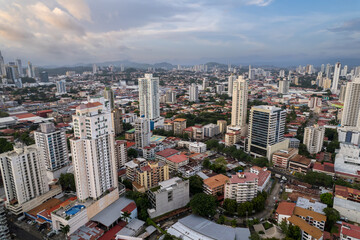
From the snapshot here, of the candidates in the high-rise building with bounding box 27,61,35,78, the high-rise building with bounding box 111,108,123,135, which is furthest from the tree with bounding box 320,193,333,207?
the high-rise building with bounding box 27,61,35,78

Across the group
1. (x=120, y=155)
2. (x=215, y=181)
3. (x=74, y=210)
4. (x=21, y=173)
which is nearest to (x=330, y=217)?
(x=215, y=181)

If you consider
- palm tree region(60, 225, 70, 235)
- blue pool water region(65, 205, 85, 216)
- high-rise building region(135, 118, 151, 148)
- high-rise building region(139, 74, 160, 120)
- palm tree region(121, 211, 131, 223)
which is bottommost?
palm tree region(121, 211, 131, 223)

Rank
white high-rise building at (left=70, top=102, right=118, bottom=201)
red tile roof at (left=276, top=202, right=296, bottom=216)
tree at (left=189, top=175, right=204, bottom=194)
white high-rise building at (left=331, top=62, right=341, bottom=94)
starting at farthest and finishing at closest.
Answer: white high-rise building at (left=331, top=62, right=341, bottom=94), tree at (left=189, top=175, right=204, bottom=194), red tile roof at (left=276, top=202, right=296, bottom=216), white high-rise building at (left=70, top=102, right=118, bottom=201)

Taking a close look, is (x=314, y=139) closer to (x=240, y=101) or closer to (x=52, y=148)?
(x=240, y=101)

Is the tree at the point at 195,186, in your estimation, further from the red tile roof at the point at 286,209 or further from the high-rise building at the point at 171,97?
the high-rise building at the point at 171,97

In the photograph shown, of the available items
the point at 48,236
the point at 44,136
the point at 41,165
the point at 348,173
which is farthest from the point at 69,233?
the point at 348,173

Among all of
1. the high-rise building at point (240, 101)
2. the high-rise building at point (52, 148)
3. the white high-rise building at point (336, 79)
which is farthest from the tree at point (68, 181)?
the white high-rise building at point (336, 79)

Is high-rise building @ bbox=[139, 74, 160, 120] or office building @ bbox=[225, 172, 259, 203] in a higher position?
high-rise building @ bbox=[139, 74, 160, 120]

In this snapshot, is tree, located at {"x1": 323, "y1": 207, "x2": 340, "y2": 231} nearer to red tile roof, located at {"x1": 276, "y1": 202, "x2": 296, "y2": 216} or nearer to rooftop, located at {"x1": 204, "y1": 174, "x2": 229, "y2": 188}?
red tile roof, located at {"x1": 276, "y1": 202, "x2": 296, "y2": 216}
